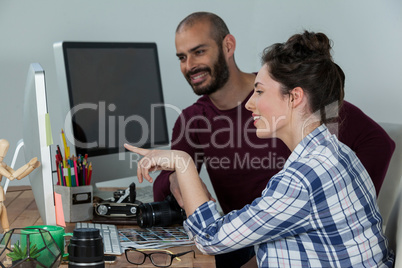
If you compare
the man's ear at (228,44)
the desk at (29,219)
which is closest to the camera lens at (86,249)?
the desk at (29,219)

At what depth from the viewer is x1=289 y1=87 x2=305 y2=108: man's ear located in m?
1.30

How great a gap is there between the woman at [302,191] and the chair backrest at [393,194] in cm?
8

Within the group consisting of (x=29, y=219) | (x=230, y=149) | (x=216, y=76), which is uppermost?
(x=216, y=76)

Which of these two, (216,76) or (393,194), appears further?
(216,76)

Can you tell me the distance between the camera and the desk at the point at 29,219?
1.27 metres

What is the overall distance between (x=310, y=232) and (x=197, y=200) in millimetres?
283

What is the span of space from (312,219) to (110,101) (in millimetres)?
967

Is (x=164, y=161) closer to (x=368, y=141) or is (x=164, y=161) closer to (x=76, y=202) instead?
(x=76, y=202)

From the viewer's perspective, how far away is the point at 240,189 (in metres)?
2.02

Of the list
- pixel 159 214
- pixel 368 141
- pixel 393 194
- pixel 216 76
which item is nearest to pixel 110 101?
pixel 216 76

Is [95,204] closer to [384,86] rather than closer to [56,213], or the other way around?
[56,213]

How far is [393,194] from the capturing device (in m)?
1.54

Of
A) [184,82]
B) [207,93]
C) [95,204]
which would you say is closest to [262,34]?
[184,82]

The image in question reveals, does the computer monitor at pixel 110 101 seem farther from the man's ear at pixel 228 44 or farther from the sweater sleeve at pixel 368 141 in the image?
the sweater sleeve at pixel 368 141
